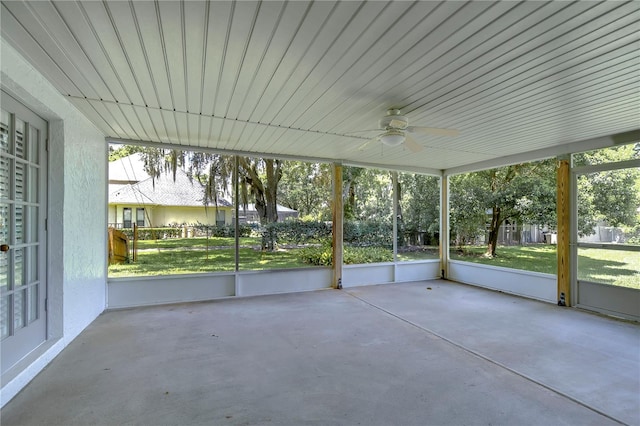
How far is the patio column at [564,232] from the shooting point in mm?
4852

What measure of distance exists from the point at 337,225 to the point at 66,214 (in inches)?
166

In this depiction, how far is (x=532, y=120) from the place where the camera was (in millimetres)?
3723

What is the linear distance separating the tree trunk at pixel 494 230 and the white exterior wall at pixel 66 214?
8.25 meters

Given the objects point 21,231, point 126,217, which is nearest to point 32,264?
point 21,231

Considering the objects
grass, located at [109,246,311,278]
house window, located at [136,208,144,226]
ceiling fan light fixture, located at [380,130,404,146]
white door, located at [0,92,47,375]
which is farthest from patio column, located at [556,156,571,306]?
house window, located at [136,208,144,226]

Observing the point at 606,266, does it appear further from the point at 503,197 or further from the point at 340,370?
the point at 340,370

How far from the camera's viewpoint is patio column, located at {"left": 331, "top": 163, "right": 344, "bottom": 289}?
6.13m

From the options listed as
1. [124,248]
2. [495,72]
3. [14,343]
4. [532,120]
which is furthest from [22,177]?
[532,120]

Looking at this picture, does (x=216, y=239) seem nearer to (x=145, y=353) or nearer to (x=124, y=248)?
(x=124, y=248)

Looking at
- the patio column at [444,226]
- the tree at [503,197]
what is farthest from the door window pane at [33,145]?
the tree at [503,197]

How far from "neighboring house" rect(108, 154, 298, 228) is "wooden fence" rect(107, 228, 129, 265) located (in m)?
0.14

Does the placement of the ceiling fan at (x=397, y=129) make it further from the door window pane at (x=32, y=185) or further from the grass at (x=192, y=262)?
the grass at (x=192, y=262)

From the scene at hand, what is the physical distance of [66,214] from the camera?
325 centimetres

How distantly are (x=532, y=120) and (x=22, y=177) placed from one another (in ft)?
17.6
